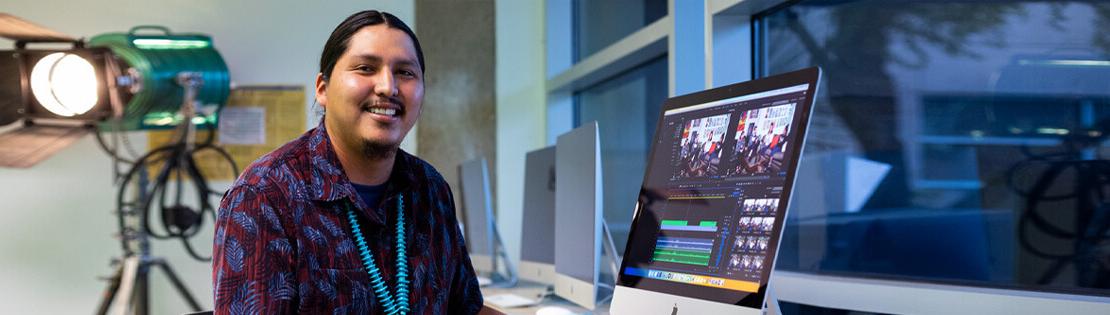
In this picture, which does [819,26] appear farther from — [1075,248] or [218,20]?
[218,20]

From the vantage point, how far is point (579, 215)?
2.28 m

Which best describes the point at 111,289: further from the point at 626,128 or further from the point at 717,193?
the point at 717,193

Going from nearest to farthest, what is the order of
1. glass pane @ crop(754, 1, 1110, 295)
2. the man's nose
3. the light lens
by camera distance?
the man's nose
glass pane @ crop(754, 1, 1110, 295)
the light lens

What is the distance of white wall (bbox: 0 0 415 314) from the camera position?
400 centimetres

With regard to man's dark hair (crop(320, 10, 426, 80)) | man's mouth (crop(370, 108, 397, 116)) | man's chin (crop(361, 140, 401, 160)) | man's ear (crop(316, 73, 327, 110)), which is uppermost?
man's dark hair (crop(320, 10, 426, 80))

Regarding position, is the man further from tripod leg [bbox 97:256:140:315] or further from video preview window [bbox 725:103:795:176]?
tripod leg [bbox 97:256:140:315]

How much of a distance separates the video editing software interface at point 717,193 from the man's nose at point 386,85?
466 millimetres

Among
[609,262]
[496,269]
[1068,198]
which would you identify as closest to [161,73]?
[496,269]

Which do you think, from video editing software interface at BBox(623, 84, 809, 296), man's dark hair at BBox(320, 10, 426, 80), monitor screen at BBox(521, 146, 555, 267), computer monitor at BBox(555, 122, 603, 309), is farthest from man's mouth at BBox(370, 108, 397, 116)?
monitor screen at BBox(521, 146, 555, 267)

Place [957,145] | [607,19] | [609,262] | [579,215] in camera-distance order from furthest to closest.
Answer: [607,19], [609,262], [579,215], [957,145]

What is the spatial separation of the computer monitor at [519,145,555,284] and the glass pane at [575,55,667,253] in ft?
1.58

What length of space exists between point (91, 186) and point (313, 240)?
10.1ft

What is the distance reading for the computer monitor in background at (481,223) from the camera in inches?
131

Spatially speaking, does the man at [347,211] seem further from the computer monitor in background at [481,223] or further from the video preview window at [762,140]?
the computer monitor in background at [481,223]
